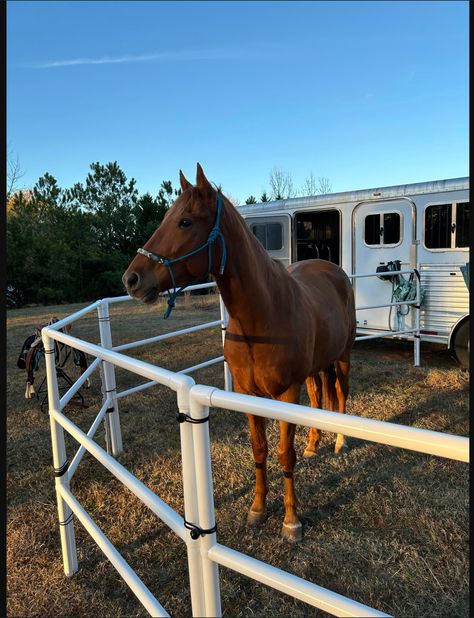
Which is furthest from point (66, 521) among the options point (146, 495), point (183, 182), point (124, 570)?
point (183, 182)

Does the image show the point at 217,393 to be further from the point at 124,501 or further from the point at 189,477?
the point at 124,501

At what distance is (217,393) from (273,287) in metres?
1.53

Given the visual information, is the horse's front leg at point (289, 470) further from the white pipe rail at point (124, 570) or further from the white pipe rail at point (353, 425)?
the white pipe rail at point (353, 425)

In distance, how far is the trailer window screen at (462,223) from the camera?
5.89 m

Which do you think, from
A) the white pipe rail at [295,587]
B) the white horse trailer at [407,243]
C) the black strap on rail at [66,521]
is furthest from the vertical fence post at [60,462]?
the white horse trailer at [407,243]

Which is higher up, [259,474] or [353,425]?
[353,425]

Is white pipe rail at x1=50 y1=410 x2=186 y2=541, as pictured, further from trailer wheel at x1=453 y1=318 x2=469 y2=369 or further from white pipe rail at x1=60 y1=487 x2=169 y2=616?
trailer wheel at x1=453 y1=318 x2=469 y2=369

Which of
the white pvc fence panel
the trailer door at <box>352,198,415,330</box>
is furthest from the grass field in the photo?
the trailer door at <box>352,198,415,330</box>

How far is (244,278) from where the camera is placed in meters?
2.38

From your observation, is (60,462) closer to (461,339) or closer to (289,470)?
(289,470)

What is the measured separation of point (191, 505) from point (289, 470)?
1.60m

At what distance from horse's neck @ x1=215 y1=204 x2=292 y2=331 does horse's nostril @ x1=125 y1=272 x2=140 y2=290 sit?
1.61ft

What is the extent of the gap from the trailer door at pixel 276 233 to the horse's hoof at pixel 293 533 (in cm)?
591

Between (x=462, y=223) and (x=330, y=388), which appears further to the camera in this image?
(x=462, y=223)
